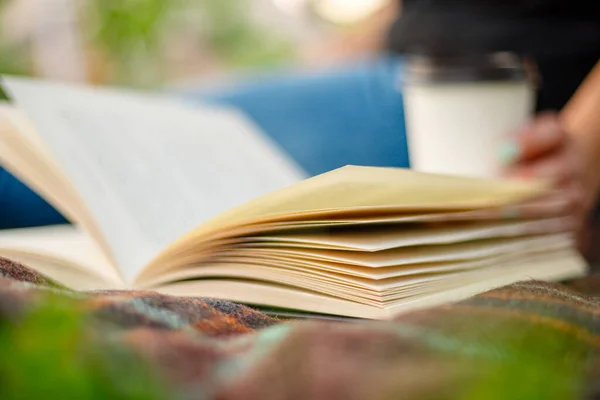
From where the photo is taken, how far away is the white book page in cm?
40

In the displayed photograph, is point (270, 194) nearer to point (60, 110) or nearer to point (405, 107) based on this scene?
point (60, 110)

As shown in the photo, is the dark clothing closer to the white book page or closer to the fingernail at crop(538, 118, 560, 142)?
the fingernail at crop(538, 118, 560, 142)

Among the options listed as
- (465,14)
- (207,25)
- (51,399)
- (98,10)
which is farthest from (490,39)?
(207,25)

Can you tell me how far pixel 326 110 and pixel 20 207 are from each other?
0.44 m

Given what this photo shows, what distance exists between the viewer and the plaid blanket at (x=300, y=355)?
15cm

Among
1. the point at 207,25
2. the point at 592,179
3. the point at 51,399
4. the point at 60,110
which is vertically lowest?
the point at 51,399

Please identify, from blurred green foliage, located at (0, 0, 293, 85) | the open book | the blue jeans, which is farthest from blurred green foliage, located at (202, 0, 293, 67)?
the open book

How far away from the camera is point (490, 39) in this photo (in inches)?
34.4

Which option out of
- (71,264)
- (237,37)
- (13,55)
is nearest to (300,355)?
(71,264)

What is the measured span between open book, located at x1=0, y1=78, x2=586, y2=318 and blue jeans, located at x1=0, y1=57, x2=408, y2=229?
25 centimetres

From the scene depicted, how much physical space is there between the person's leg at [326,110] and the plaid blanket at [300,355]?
54cm

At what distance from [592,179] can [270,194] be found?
1.61 ft

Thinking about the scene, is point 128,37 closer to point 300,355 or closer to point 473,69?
point 473,69

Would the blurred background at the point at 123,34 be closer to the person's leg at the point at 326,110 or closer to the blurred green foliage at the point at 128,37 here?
the blurred green foliage at the point at 128,37
